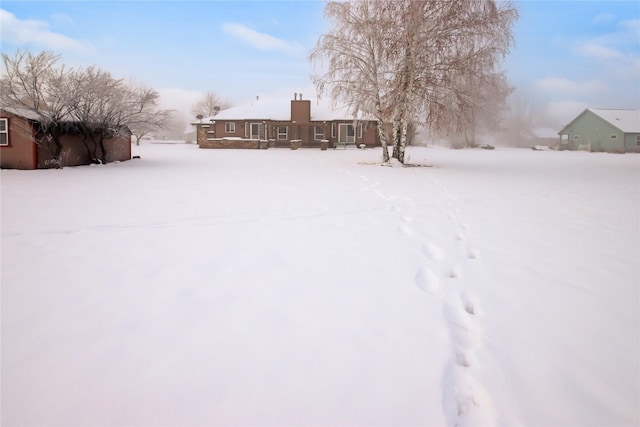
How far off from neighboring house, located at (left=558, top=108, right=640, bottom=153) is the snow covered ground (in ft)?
147

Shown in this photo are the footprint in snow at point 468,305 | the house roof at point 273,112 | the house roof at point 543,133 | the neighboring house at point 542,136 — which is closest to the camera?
the footprint in snow at point 468,305

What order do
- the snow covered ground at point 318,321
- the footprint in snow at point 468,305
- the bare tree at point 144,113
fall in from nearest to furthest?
the snow covered ground at point 318,321, the footprint in snow at point 468,305, the bare tree at point 144,113

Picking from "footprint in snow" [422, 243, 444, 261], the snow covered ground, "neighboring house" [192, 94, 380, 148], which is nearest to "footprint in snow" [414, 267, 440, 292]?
the snow covered ground

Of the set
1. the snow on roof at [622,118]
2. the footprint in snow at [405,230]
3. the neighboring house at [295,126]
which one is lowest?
the footprint in snow at [405,230]

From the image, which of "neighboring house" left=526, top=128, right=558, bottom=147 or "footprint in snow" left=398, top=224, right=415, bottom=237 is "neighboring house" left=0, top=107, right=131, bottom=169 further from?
"neighboring house" left=526, top=128, right=558, bottom=147

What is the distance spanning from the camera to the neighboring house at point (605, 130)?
4260 cm

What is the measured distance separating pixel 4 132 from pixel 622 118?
55871 millimetres

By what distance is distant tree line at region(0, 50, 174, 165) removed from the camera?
46.6 ft

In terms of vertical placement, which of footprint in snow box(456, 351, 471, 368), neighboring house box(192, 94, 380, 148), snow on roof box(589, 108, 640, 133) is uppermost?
snow on roof box(589, 108, 640, 133)

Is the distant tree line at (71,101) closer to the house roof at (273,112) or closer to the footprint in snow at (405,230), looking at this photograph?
the footprint in snow at (405,230)

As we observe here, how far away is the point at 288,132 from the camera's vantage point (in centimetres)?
3672

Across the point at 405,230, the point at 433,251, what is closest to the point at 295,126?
the point at 405,230

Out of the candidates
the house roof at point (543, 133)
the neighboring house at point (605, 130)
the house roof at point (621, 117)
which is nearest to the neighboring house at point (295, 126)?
the neighboring house at point (605, 130)

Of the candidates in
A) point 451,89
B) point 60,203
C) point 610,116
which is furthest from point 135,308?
point 610,116
